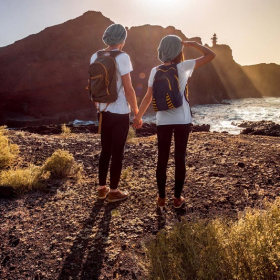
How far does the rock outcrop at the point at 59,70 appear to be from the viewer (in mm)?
35625

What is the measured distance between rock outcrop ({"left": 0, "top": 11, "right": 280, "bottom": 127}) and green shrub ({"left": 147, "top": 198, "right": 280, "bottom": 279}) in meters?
30.5

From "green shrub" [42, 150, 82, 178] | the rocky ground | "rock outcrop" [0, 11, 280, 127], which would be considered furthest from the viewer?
"rock outcrop" [0, 11, 280, 127]

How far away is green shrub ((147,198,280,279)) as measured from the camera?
4.74ft

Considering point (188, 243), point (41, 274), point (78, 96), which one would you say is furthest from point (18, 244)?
point (78, 96)

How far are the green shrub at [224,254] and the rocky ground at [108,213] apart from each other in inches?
8.0

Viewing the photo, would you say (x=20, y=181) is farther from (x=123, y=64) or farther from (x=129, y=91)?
(x=123, y=64)

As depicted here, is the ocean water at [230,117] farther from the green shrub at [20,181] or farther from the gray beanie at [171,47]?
the gray beanie at [171,47]

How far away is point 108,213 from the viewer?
2934 mm

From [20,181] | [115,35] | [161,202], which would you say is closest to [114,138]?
[161,202]

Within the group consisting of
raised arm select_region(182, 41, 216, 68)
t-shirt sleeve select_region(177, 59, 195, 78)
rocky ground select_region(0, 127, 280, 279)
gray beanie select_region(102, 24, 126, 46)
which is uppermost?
gray beanie select_region(102, 24, 126, 46)

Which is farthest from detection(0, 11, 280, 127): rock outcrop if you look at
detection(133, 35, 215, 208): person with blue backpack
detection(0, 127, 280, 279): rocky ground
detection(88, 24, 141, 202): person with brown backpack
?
detection(133, 35, 215, 208): person with blue backpack

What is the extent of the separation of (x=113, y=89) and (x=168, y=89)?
59 cm

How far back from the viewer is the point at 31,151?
539 centimetres

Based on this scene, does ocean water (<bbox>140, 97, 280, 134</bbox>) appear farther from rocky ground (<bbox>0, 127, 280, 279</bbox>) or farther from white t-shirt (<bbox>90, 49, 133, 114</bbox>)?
white t-shirt (<bbox>90, 49, 133, 114</bbox>)
